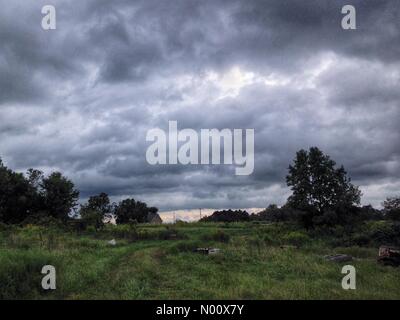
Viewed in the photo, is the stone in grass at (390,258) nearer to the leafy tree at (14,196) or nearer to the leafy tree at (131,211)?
the leafy tree at (14,196)

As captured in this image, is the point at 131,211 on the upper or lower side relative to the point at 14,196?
lower

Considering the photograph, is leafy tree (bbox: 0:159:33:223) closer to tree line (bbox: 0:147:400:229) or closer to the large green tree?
tree line (bbox: 0:147:400:229)

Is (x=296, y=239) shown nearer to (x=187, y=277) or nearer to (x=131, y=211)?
(x=187, y=277)

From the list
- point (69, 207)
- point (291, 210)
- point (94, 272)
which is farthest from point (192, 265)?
point (69, 207)

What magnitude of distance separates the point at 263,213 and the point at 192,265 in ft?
162

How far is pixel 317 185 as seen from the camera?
4128 centimetres

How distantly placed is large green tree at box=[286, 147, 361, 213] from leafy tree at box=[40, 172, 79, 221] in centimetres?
3382

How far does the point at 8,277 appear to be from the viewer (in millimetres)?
10484

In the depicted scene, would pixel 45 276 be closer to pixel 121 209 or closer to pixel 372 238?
pixel 372 238

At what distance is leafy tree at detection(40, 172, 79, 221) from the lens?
60.0m

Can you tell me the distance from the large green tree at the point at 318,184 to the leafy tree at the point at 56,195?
3382 cm

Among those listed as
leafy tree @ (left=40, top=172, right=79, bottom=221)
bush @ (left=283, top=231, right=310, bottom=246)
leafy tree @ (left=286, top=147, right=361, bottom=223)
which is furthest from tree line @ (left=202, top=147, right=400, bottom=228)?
leafy tree @ (left=40, top=172, right=79, bottom=221)

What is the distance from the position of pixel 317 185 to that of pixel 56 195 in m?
37.8

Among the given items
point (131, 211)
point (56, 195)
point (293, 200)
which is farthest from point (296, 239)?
point (131, 211)
